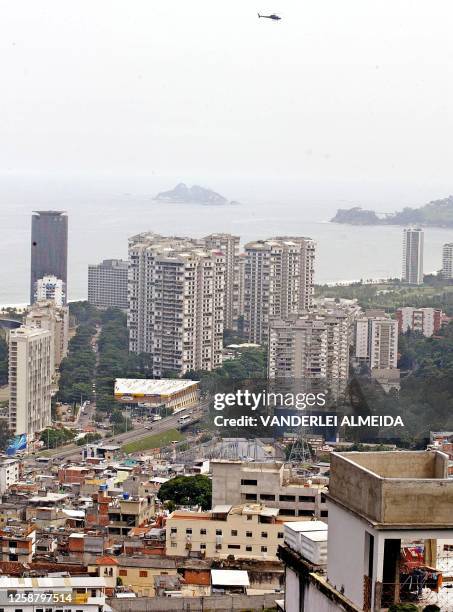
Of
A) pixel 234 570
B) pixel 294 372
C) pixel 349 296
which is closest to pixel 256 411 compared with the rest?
pixel 294 372

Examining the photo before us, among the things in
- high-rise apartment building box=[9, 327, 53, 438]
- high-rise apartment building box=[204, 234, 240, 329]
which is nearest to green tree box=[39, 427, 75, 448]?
high-rise apartment building box=[9, 327, 53, 438]

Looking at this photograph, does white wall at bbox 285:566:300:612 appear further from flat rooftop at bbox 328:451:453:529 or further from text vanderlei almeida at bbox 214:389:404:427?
text vanderlei almeida at bbox 214:389:404:427

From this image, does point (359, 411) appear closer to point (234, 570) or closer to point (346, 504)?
point (234, 570)

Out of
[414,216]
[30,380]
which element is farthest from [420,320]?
[414,216]

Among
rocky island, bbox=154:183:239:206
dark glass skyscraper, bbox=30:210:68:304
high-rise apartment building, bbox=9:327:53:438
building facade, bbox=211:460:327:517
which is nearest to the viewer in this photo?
building facade, bbox=211:460:327:517

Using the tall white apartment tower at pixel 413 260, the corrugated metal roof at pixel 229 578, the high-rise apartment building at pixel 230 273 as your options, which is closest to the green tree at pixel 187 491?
the corrugated metal roof at pixel 229 578

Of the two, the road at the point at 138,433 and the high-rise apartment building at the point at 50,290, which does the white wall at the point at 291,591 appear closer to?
the road at the point at 138,433
